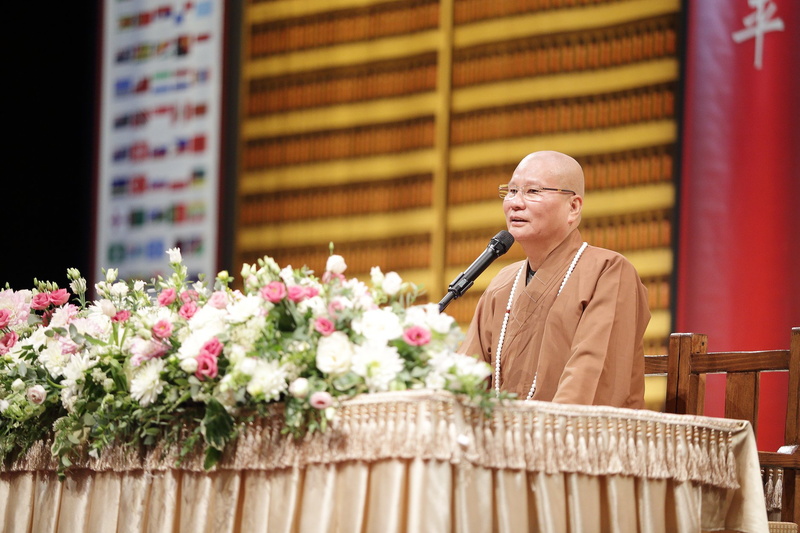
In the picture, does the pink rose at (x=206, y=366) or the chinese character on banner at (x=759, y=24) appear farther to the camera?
the chinese character on banner at (x=759, y=24)

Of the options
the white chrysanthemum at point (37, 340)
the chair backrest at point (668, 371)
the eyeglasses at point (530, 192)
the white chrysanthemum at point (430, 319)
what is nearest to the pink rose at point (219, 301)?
the white chrysanthemum at point (430, 319)

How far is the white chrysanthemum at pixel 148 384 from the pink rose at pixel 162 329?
0.15 feet

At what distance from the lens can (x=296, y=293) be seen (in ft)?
5.16

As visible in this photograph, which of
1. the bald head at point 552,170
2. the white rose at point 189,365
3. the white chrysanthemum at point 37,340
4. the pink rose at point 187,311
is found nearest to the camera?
the white rose at point 189,365

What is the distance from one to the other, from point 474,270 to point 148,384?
637 mm

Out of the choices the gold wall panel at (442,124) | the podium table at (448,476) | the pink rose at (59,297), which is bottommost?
the podium table at (448,476)

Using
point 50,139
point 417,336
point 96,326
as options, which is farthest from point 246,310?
point 50,139

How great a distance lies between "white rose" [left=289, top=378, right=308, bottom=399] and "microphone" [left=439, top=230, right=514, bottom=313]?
357 millimetres

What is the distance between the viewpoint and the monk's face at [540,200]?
2273 mm

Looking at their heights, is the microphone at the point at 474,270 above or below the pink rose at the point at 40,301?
above

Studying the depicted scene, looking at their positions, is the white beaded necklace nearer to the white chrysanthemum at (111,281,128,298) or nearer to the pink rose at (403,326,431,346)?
the pink rose at (403,326,431,346)

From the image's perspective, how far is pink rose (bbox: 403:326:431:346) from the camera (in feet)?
4.92

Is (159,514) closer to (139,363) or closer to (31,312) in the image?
(139,363)

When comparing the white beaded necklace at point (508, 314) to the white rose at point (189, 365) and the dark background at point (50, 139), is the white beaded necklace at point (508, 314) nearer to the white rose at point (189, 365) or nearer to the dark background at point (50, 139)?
the white rose at point (189, 365)
